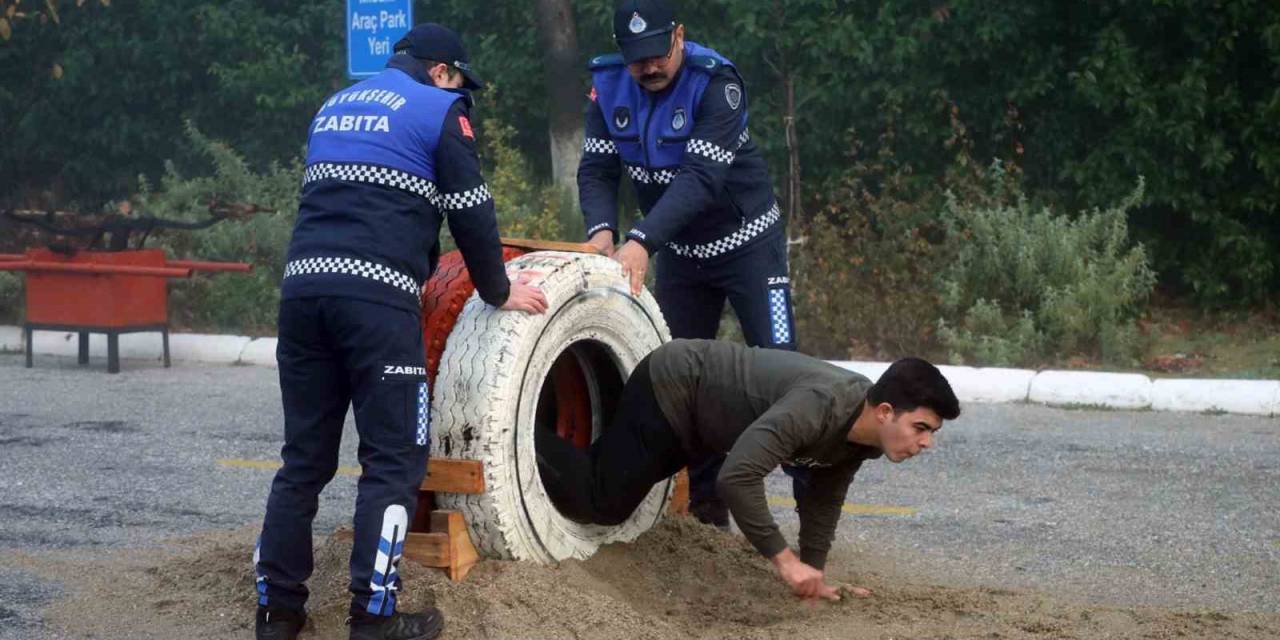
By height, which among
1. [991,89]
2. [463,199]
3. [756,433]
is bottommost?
[756,433]

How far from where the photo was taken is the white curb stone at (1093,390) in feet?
31.9

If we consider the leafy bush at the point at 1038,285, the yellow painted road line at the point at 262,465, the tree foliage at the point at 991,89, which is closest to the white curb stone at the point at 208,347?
the tree foliage at the point at 991,89

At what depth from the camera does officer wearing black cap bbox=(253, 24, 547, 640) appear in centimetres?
472

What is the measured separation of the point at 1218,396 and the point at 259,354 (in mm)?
6448

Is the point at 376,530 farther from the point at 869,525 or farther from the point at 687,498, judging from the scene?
the point at 869,525

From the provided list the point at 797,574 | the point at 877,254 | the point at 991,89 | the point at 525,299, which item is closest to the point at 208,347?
the point at 877,254

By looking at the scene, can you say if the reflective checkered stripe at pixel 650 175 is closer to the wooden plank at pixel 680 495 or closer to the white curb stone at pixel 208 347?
the wooden plank at pixel 680 495

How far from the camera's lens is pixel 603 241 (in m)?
6.23

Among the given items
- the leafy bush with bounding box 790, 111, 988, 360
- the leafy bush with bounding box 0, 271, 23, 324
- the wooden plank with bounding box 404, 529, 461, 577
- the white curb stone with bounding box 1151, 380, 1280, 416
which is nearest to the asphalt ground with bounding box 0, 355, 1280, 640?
the white curb stone with bounding box 1151, 380, 1280, 416

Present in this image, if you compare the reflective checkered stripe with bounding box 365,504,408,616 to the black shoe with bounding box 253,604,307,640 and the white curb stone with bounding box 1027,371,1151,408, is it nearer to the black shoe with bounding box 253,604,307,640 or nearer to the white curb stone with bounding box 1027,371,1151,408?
the black shoe with bounding box 253,604,307,640

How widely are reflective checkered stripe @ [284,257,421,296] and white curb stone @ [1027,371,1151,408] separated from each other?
600 cm

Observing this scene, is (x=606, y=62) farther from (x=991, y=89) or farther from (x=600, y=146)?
(x=991, y=89)

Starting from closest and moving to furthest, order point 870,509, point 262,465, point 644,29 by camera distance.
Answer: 1. point 644,29
2. point 870,509
3. point 262,465

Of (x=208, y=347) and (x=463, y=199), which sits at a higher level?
(x=463, y=199)
